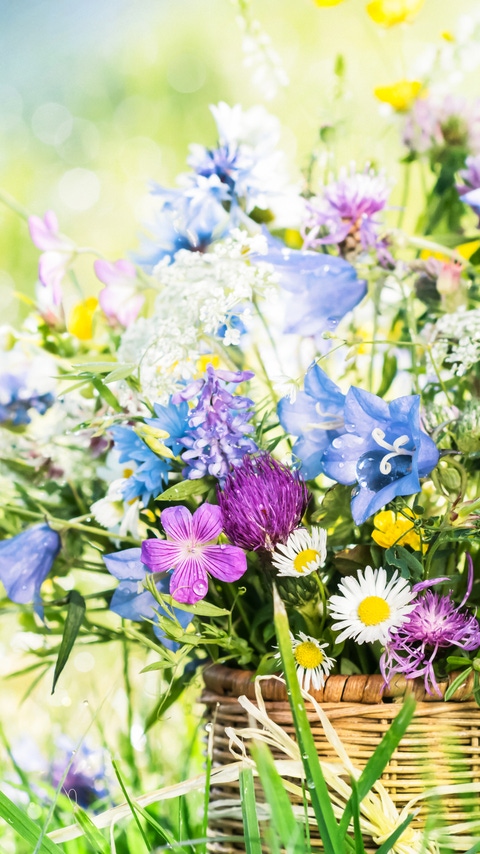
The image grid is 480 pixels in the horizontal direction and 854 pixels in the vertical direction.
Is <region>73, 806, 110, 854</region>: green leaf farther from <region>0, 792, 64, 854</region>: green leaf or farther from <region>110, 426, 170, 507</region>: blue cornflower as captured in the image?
<region>110, 426, 170, 507</region>: blue cornflower

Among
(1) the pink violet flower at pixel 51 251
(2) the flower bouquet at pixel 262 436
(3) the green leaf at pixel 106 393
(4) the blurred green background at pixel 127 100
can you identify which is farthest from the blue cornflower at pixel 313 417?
(4) the blurred green background at pixel 127 100

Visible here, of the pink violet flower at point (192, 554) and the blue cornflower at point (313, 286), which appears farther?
the blue cornflower at point (313, 286)

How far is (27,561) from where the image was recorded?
49 centimetres

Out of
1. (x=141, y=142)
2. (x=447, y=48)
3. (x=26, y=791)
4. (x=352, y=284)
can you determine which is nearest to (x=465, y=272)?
(x=352, y=284)

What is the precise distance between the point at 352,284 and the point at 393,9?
0.95ft

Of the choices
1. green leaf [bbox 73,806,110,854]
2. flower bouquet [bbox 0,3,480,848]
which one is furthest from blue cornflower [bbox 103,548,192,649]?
green leaf [bbox 73,806,110,854]

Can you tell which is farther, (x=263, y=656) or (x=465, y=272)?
(x=465, y=272)

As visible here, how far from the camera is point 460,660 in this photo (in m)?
0.41

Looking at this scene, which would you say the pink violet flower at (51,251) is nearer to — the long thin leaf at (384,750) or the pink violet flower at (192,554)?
the pink violet flower at (192,554)

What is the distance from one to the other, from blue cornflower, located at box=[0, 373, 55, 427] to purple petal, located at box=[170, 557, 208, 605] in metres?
0.24

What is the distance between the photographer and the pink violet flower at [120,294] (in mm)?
561

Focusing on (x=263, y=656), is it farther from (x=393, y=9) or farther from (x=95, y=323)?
(x=393, y=9)

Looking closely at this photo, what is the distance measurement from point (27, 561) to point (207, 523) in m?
0.14

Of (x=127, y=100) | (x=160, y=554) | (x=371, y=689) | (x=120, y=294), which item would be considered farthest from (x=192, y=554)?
(x=127, y=100)
